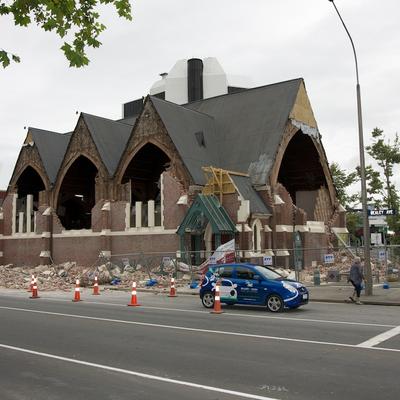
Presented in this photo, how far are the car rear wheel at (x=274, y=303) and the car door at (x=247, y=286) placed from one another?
357 mm

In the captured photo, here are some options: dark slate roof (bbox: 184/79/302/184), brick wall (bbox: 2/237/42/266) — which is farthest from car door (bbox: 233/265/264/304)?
brick wall (bbox: 2/237/42/266)

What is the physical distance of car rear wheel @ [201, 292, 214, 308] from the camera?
17719mm

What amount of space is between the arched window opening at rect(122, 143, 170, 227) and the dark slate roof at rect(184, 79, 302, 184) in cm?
501

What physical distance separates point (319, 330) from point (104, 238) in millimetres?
27650

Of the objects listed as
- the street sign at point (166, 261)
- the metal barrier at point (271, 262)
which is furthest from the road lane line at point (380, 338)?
the street sign at point (166, 261)

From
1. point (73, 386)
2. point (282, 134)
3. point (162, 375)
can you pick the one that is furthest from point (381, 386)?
point (282, 134)

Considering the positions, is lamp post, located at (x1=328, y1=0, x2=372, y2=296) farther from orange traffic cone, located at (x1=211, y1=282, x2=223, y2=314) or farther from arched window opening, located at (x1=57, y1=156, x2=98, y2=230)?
arched window opening, located at (x1=57, y1=156, x2=98, y2=230)

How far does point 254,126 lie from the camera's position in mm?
38875

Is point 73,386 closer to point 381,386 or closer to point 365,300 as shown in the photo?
point 381,386

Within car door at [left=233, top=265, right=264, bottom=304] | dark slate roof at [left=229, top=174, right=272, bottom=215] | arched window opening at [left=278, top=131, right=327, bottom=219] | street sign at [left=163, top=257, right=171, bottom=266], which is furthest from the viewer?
arched window opening at [left=278, top=131, right=327, bottom=219]

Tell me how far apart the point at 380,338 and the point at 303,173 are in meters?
33.3

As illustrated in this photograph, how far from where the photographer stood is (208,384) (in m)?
7.22

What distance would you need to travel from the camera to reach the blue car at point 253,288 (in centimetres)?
1622

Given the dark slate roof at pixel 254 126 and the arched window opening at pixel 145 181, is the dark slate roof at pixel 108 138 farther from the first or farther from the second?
the dark slate roof at pixel 254 126
